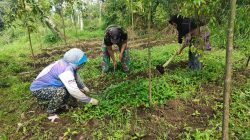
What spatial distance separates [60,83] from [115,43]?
216 centimetres

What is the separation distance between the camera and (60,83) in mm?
4352

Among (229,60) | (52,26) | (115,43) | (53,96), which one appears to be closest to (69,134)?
(53,96)

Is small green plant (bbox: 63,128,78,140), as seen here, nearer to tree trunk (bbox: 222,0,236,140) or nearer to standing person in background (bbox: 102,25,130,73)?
tree trunk (bbox: 222,0,236,140)

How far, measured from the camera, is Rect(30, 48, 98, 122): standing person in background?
4148mm

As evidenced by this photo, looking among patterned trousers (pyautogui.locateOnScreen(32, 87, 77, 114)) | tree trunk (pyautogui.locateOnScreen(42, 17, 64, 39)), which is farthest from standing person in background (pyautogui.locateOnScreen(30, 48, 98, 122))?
tree trunk (pyautogui.locateOnScreen(42, 17, 64, 39))

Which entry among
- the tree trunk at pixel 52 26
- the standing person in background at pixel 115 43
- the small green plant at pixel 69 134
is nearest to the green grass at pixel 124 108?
the small green plant at pixel 69 134

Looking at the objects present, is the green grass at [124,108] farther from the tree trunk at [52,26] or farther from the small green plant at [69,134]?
the tree trunk at [52,26]

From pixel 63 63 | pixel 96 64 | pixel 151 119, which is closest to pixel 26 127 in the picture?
pixel 63 63

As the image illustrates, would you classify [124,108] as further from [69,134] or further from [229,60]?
[229,60]

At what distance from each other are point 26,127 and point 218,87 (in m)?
3.48

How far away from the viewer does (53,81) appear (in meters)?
4.31

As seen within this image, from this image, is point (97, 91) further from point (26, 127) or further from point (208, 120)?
point (208, 120)

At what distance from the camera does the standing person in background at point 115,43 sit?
19.7ft

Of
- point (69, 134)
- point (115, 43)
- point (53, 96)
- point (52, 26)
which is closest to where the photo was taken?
point (69, 134)
